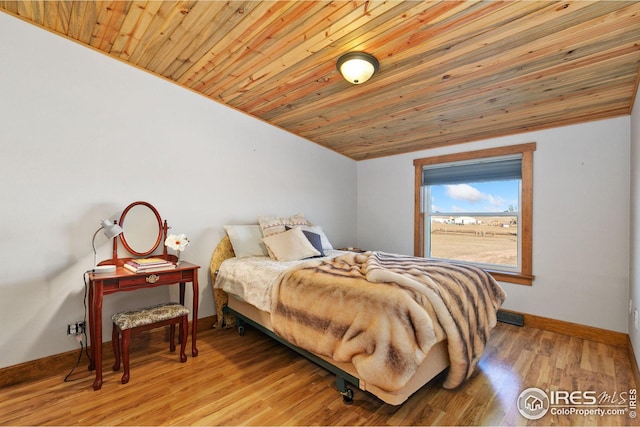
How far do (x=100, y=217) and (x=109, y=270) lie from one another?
0.51m

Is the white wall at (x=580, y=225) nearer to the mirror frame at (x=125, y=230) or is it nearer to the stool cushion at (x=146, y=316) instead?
the stool cushion at (x=146, y=316)

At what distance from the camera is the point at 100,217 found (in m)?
2.40

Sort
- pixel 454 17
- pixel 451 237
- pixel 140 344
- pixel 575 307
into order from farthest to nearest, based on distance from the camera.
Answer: pixel 451 237
pixel 575 307
pixel 140 344
pixel 454 17

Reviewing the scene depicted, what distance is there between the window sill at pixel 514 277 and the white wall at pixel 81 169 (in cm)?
296

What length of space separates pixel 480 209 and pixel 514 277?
86 cm

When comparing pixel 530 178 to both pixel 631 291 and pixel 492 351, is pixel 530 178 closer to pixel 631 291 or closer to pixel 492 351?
pixel 631 291

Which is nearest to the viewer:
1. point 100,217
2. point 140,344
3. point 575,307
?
point 100,217

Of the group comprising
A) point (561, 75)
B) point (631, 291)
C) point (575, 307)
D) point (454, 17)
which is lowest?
point (575, 307)

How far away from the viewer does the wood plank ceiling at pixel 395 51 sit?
1665 mm

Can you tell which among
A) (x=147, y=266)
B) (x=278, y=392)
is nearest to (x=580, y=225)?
(x=278, y=392)

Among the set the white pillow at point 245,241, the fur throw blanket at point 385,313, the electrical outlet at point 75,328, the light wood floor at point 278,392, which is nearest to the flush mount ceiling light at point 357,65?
the fur throw blanket at point 385,313

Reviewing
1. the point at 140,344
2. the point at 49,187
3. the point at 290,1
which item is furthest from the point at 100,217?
the point at 290,1

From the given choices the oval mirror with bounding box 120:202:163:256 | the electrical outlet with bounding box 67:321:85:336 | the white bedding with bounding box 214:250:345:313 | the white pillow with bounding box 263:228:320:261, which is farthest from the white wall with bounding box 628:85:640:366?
the electrical outlet with bounding box 67:321:85:336

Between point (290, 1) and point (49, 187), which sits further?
point (49, 187)
